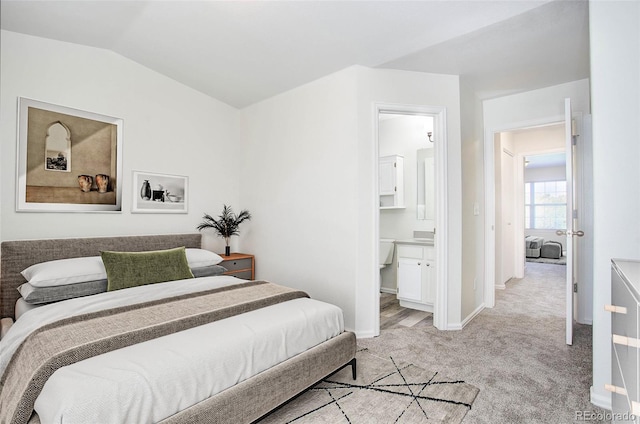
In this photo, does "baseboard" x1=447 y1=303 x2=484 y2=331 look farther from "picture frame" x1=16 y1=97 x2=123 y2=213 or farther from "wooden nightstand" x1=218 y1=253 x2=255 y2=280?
"picture frame" x1=16 y1=97 x2=123 y2=213

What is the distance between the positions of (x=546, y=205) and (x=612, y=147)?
943 cm

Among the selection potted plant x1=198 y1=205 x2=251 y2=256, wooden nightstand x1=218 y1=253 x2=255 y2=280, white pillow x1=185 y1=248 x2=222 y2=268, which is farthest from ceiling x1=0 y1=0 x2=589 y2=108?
wooden nightstand x1=218 y1=253 x2=255 y2=280

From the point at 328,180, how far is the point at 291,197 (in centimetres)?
58

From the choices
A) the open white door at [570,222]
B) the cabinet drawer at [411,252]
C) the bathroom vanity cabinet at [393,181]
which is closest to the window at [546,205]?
the bathroom vanity cabinet at [393,181]

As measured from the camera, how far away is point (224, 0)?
7.70ft

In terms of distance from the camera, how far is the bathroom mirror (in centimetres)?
443

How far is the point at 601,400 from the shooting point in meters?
1.94

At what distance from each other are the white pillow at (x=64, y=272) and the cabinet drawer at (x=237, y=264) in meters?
1.37

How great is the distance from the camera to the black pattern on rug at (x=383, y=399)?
6.07ft

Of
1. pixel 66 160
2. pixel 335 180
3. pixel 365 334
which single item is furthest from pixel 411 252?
pixel 66 160

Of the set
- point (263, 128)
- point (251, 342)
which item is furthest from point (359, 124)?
point (251, 342)

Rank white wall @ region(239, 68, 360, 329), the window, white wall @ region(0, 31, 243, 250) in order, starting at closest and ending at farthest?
white wall @ region(0, 31, 243, 250) < white wall @ region(239, 68, 360, 329) < the window

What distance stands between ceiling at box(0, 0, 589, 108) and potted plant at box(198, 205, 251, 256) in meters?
1.63

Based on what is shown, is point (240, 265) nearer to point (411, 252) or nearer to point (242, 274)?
point (242, 274)
